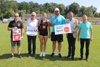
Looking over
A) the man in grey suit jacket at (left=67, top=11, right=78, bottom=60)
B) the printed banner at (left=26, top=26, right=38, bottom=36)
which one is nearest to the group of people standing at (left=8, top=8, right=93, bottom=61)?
the man in grey suit jacket at (left=67, top=11, right=78, bottom=60)

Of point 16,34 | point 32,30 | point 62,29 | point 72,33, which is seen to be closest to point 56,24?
point 62,29

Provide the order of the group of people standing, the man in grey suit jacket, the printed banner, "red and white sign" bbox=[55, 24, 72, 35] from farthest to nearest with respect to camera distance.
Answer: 1. the printed banner
2. "red and white sign" bbox=[55, 24, 72, 35]
3. the man in grey suit jacket
4. the group of people standing

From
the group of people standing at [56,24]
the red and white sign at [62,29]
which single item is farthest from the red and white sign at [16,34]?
the red and white sign at [62,29]

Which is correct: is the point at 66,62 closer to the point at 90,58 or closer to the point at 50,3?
the point at 90,58

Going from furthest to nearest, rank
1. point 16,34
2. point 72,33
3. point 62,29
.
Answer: point 62,29 → point 72,33 → point 16,34

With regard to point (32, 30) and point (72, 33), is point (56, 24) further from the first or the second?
point (32, 30)

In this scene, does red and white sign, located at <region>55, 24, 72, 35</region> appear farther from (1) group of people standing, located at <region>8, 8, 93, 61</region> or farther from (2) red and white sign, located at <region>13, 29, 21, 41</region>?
(2) red and white sign, located at <region>13, 29, 21, 41</region>

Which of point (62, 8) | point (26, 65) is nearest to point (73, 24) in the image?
point (26, 65)

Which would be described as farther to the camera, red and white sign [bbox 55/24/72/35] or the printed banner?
the printed banner

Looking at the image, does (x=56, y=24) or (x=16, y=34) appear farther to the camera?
(x=56, y=24)

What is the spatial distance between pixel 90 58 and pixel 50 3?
5594 inches

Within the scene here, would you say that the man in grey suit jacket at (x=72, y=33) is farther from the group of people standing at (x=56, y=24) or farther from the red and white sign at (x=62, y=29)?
the red and white sign at (x=62, y=29)

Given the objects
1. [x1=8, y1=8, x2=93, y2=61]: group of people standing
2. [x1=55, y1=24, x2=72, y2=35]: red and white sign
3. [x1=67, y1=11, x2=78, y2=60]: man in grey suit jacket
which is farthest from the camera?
[x1=55, y1=24, x2=72, y2=35]: red and white sign

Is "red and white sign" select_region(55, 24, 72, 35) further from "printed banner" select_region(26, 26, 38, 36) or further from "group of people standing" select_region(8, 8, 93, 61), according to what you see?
"printed banner" select_region(26, 26, 38, 36)
